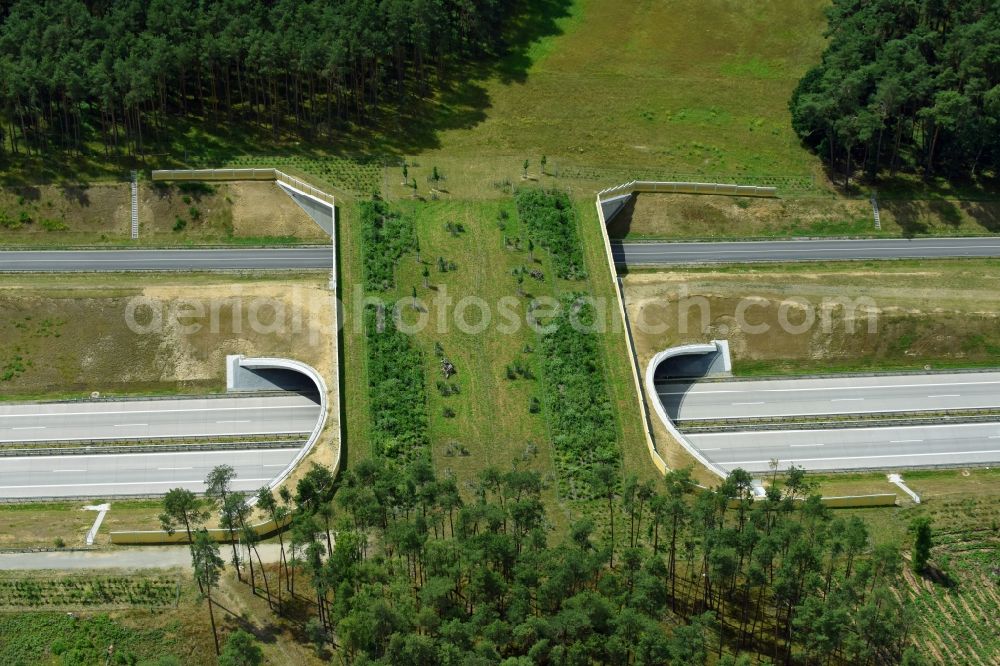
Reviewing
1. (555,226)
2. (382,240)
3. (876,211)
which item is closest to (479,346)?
(382,240)

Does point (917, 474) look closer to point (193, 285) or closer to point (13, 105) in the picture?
point (193, 285)

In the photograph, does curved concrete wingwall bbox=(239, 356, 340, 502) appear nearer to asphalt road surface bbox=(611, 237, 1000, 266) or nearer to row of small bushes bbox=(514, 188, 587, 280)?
row of small bushes bbox=(514, 188, 587, 280)

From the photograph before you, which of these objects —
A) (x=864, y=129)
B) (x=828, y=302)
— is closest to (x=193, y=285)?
(x=828, y=302)

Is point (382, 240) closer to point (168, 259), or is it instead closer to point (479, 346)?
point (479, 346)

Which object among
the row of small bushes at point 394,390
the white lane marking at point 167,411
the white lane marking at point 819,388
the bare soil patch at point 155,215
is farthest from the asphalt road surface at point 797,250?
the white lane marking at point 167,411

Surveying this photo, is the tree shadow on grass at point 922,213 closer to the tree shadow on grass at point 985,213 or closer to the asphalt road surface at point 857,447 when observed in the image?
the tree shadow on grass at point 985,213

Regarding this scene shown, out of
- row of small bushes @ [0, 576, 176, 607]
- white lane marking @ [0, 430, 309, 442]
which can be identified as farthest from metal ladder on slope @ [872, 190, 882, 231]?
row of small bushes @ [0, 576, 176, 607]

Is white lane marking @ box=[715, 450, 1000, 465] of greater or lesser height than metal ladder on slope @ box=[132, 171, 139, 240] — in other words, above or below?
below
